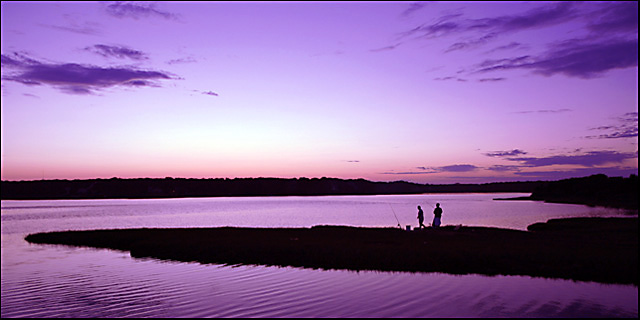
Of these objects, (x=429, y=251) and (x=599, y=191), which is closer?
(x=429, y=251)

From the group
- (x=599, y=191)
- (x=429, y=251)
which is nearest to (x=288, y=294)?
(x=429, y=251)

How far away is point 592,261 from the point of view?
24.9 m

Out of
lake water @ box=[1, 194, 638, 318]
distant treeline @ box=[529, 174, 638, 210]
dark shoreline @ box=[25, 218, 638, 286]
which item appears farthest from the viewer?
distant treeline @ box=[529, 174, 638, 210]

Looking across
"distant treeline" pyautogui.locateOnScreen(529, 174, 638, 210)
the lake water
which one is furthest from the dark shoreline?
"distant treeline" pyautogui.locateOnScreen(529, 174, 638, 210)

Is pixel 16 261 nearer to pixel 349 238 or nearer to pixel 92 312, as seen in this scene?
pixel 92 312

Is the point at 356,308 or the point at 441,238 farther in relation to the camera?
the point at 441,238

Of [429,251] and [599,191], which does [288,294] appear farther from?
[599,191]

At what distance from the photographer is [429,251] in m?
29.4

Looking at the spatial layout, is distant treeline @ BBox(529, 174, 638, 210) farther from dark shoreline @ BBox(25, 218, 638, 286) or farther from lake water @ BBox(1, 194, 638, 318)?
lake water @ BBox(1, 194, 638, 318)

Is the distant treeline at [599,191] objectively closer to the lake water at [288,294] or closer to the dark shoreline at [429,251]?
the dark shoreline at [429,251]

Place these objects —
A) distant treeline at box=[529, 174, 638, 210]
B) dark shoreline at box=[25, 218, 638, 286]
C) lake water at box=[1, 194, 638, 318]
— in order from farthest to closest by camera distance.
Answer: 1. distant treeline at box=[529, 174, 638, 210]
2. dark shoreline at box=[25, 218, 638, 286]
3. lake water at box=[1, 194, 638, 318]

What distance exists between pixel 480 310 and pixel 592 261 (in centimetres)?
1142

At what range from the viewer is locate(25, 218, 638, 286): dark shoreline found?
24.8 metres

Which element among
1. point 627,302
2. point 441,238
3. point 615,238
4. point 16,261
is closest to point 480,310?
point 627,302
